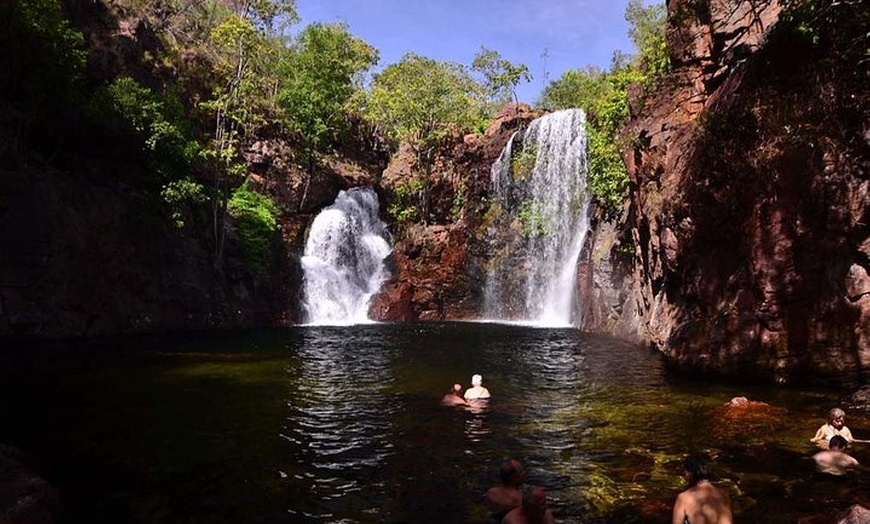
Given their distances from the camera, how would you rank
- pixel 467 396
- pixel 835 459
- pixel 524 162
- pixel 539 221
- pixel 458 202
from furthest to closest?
pixel 458 202
pixel 524 162
pixel 539 221
pixel 467 396
pixel 835 459

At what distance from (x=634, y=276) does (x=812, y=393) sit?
13.7 metres

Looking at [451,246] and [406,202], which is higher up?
[406,202]

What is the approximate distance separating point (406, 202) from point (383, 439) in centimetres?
3844

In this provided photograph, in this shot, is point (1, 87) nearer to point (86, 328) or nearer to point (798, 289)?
point (86, 328)

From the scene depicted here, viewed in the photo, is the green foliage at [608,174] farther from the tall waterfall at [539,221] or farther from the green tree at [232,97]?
the green tree at [232,97]

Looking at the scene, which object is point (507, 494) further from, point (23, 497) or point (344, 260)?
point (344, 260)

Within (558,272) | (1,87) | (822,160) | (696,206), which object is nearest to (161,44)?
(1,87)

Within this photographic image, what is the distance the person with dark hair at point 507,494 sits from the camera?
8117mm

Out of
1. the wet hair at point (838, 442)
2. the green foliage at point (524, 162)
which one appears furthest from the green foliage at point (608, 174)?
the wet hair at point (838, 442)

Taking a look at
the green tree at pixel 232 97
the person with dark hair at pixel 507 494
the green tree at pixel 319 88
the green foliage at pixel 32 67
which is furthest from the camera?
the green tree at pixel 319 88

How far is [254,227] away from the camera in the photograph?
39.2 m

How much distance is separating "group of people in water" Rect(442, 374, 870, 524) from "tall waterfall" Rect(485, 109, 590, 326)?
2805 centimetres

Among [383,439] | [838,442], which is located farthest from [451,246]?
[838,442]

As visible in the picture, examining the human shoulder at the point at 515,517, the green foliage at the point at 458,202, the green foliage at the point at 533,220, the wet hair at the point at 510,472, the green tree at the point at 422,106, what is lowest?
the human shoulder at the point at 515,517
